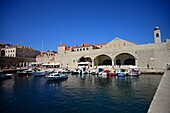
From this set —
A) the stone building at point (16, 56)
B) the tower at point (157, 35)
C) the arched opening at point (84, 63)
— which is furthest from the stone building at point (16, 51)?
the tower at point (157, 35)

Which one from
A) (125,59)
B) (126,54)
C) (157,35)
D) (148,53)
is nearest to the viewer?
(157,35)

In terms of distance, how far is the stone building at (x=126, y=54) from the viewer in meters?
27.0

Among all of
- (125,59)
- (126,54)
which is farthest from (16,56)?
(126,54)

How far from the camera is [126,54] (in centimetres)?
3531

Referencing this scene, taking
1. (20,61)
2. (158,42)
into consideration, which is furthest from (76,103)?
(20,61)

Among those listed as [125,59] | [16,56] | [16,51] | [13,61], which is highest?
[16,51]

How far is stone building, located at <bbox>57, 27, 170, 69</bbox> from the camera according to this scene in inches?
1065

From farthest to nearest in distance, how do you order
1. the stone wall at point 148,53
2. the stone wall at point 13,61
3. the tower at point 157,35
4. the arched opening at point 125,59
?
the stone wall at point 13,61
the arched opening at point 125,59
the tower at point 157,35
the stone wall at point 148,53

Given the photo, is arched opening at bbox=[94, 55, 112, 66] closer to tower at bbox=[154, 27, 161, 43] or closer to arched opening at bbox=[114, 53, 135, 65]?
arched opening at bbox=[114, 53, 135, 65]

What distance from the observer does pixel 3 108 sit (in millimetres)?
7477

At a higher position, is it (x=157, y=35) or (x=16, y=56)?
(x=157, y=35)

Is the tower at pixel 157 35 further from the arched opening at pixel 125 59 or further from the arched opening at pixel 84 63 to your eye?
the arched opening at pixel 84 63

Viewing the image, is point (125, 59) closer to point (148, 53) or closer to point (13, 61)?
point (148, 53)

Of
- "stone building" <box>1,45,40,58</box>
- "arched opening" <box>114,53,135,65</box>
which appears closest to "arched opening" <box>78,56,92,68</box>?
"arched opening" <box>114,53,135,65</box>
